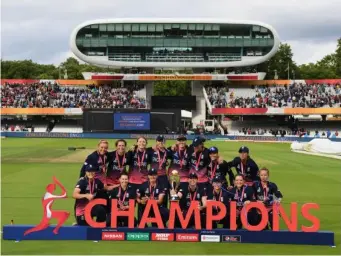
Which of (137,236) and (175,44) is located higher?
(175,44)

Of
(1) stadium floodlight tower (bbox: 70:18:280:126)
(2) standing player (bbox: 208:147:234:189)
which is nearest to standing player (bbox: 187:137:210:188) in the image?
(2) standing player (bbox: 208:147:234:189)

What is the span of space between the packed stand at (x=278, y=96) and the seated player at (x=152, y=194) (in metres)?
57.1

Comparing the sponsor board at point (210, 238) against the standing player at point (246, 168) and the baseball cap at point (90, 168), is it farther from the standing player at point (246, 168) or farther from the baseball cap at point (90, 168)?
the baseball cap at point (90, 168)

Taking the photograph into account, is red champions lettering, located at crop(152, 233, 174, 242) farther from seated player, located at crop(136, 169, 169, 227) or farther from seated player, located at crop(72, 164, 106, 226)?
seated player, located at crop(72, 164, 106, 226)

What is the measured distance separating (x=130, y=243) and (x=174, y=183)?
1754 millimetres

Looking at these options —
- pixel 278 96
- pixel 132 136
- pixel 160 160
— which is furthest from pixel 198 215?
pixel 278 96

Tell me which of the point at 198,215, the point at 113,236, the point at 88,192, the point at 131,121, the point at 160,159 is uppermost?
the point at 131,121

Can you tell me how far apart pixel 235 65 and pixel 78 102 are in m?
23.1

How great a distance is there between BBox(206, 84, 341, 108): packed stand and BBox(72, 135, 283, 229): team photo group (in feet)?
184

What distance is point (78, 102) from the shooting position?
69.0 metres

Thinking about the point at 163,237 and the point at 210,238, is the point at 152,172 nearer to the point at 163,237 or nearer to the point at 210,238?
the point at 163,237

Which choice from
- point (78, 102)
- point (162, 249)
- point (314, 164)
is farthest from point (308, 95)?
point (162, 249)

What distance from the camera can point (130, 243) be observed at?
10.0m

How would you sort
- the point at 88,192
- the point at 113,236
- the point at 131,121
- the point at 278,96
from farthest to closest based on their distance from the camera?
the point at 278,96, the point at 131,121, the point at 88,192, the point at 113,236
